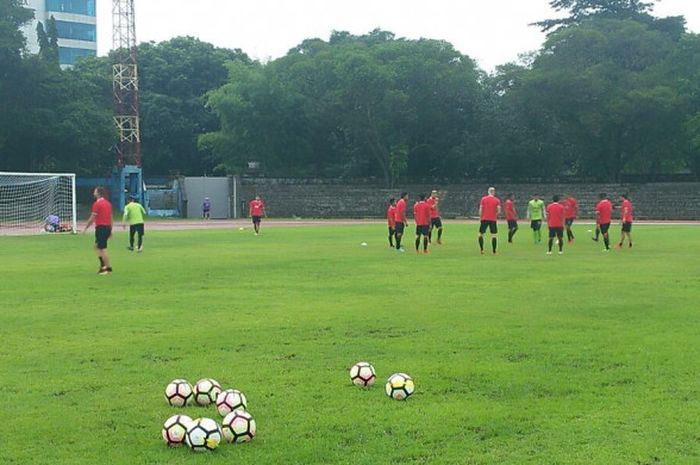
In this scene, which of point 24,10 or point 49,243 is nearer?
point 49,243

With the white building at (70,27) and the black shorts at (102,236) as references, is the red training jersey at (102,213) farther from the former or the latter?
the white building at (70,27)

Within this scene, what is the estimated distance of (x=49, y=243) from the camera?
28.8 m

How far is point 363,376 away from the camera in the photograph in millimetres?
7074

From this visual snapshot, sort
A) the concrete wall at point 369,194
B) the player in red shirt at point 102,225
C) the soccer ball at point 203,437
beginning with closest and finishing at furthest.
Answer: the soccer ball at point 203,437 < the player in red shirt at point 102,225 < the concrete wall at point 369,194

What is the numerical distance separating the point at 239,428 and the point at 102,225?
1328cm

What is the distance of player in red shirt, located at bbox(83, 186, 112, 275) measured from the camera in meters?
17.4

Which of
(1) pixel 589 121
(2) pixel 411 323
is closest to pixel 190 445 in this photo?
(2) pixel 411 323

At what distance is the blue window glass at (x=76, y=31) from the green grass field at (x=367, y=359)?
7788cm

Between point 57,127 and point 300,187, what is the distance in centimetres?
1839

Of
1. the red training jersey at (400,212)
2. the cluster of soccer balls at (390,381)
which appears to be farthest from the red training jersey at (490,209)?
the cluster of soccer balls at (390,381)

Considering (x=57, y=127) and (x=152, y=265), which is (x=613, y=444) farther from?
(x=57, y=127)

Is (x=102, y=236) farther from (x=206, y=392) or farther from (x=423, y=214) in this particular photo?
(x=206, y=392)

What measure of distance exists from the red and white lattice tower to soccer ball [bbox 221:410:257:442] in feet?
187

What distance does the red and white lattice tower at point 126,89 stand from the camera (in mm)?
59969
